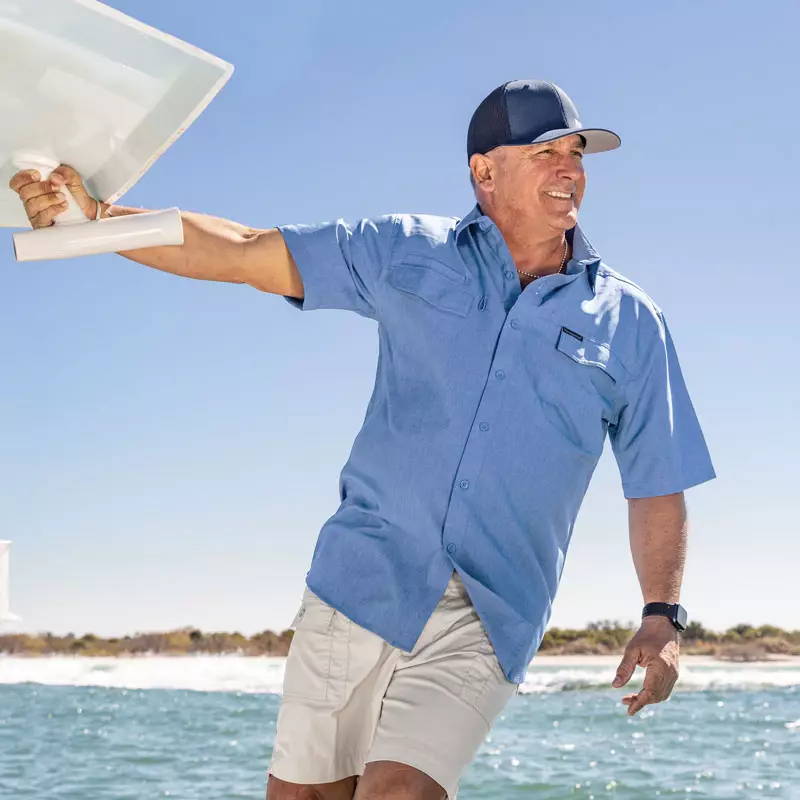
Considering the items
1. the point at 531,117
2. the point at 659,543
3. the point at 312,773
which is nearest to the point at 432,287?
the point at 531,117

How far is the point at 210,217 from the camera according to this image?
9.25 ft

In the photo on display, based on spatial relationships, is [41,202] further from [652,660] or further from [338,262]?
[652,660]

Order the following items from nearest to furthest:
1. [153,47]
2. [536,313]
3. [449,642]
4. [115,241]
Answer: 1. [153,47]
2. [115,241]
3. [449,642]
4. [536,313]

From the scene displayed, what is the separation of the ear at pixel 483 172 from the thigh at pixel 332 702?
46.6 inches

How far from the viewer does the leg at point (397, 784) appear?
2496 mm

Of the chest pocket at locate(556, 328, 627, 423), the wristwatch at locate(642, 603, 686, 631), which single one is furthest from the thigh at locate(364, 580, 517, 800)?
the chest pocket at locate(556, 328, 627, 423)

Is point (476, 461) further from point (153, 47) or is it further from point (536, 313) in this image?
point (153, 47)

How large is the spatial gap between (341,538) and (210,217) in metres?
0.83

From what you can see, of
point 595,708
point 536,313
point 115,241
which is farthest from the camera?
point 595,708

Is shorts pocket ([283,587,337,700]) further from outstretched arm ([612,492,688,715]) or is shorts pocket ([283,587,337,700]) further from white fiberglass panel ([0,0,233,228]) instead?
white fiberglass panel ([0,0,233,228])

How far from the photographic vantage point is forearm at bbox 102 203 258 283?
2.69m

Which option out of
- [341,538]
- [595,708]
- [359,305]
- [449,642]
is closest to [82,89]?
[359,305]

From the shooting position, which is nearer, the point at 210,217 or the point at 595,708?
the point at 210,217

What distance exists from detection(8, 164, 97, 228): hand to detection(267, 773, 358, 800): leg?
4.54ft
